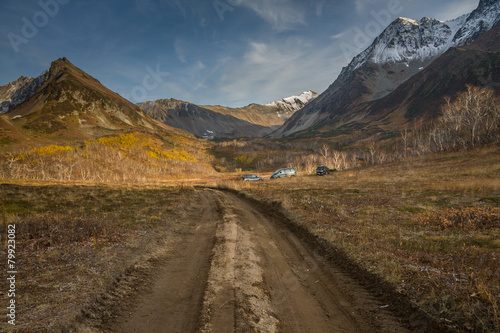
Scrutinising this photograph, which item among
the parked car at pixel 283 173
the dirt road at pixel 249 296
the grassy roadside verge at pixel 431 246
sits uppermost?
the parked car at pixel 283 173

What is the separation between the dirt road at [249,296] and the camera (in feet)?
15.4

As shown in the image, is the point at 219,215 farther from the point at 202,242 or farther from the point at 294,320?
the point at 294,320

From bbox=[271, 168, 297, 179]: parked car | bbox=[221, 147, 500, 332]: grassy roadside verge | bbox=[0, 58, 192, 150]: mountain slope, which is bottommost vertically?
bbox=[221, 147, 500, 332]: grassy roadside verge

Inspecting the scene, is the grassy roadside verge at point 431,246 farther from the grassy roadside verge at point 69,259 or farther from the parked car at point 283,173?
the parked car at point 283,173

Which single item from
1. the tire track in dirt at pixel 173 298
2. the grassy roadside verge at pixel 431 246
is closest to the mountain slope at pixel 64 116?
the tire track in dirt at pixel 173 298

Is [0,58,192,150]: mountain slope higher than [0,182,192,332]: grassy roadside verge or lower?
higher

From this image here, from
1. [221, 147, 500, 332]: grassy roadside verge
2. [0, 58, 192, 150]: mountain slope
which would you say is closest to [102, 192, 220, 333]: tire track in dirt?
[221, 147, 500, 332]: grassy roadside verge

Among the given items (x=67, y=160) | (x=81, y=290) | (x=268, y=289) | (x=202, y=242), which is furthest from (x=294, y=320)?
(x=67, y=160)

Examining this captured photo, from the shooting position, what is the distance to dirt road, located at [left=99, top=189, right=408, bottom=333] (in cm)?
469

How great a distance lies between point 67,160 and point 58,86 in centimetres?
11632

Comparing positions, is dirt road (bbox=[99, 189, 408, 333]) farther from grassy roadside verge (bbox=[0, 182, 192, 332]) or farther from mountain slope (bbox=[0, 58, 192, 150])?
mountain slope (bbox=[0, 58, 192, 150])

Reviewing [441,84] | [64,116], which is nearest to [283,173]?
[64,116]

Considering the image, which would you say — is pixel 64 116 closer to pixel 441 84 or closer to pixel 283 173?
pixel 283 173

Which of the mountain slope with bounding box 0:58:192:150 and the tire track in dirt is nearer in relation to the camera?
the tire track in dirt
